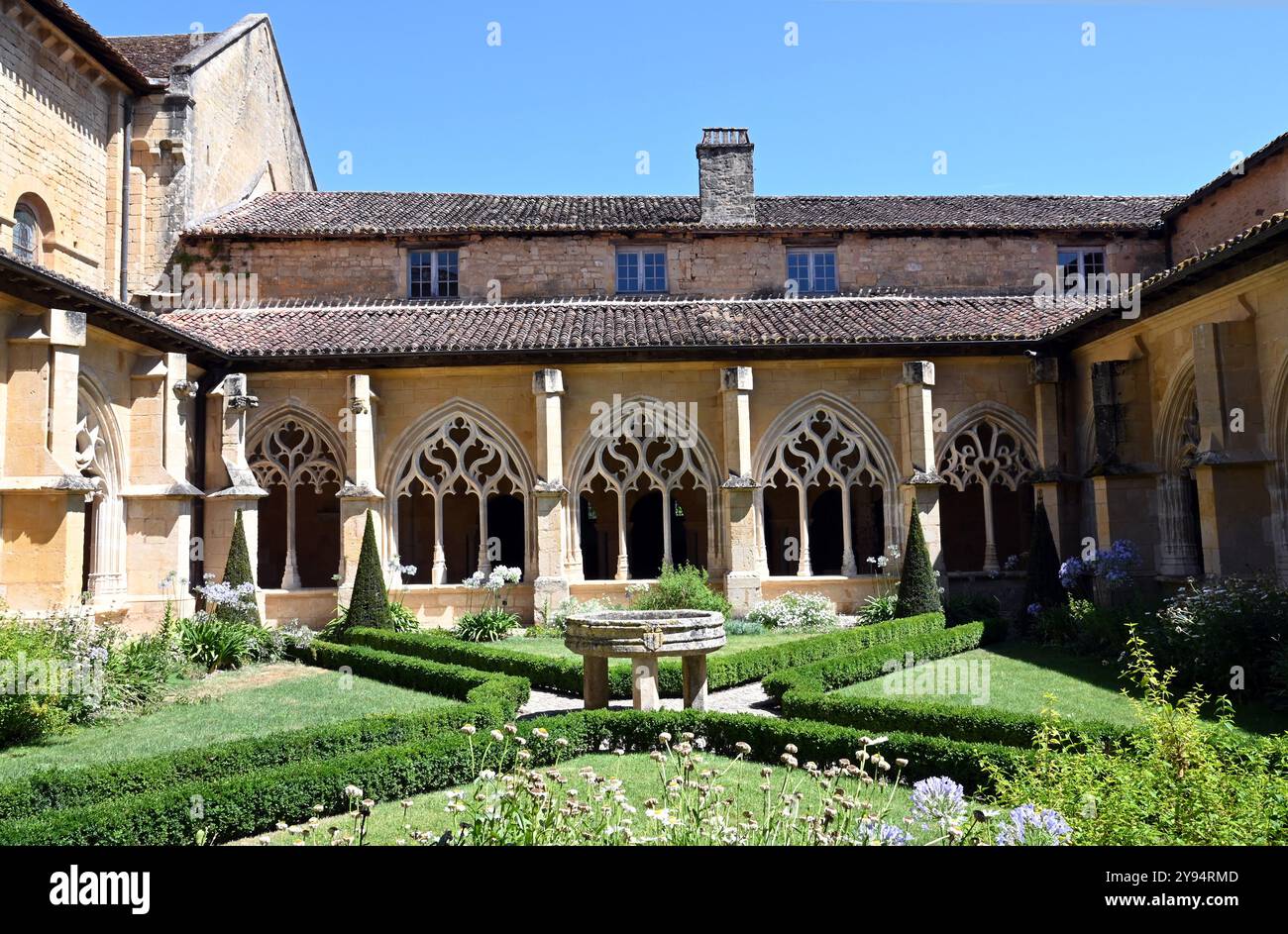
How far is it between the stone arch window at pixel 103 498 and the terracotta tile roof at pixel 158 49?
9.29m

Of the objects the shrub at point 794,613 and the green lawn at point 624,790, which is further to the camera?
the shrub at point 794,613

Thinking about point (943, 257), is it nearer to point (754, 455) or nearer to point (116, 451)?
point (754, 455)

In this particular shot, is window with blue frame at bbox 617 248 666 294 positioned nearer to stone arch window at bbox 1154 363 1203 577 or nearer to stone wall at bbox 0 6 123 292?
stone arch window at bbox 1154 363 1203 577

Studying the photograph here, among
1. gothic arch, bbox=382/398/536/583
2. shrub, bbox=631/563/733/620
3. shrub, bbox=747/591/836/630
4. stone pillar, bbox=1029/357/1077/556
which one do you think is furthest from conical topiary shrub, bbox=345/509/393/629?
stone pillar, bbox=1029/357/1077/556

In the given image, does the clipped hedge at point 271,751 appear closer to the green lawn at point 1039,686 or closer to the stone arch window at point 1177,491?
the green lawn at point 1039,686

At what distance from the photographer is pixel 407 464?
16.5 meters

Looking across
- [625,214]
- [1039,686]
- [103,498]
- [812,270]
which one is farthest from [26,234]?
[1039,686]

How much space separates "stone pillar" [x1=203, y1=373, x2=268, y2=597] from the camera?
49.3ft

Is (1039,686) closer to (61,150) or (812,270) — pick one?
(812,270)

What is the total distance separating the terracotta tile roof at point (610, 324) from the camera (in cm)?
1576

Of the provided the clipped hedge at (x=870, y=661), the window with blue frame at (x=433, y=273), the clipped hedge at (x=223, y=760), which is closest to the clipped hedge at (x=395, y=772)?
the clipped hedge at (x=223, y=760)

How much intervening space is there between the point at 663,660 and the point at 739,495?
5.04 m

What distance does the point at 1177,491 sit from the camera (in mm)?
13703

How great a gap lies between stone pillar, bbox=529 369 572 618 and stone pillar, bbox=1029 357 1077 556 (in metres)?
8.57
